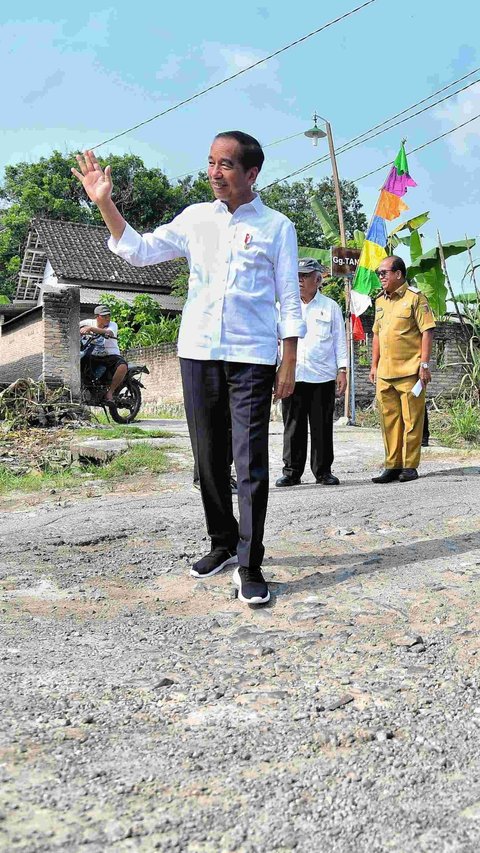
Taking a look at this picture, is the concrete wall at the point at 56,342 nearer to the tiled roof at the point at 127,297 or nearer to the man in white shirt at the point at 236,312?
the man in white shirt at the point at 236,312

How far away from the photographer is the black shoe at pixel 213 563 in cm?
381

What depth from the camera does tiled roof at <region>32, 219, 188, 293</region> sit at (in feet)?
104

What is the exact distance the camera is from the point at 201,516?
531 centimetres

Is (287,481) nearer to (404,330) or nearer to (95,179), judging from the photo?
(404,330)

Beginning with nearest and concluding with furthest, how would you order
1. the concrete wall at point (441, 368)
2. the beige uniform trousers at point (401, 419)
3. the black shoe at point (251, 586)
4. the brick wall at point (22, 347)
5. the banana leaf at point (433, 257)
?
1. the black shoe at point (251, 586)
2. the beige uniform trousers at point (401, 419)
3. the brick wall at point (22, 347)
4. the banana leaf at point (433, 257)
5. the concrete wall at point (441, 368)

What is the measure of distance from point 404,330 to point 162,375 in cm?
1410

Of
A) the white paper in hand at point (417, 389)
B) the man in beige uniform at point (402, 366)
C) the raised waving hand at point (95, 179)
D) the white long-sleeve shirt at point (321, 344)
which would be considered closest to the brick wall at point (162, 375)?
the white long-sleeve shirt at point (321, 344)

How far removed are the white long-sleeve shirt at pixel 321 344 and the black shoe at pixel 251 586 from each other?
329 centimetres

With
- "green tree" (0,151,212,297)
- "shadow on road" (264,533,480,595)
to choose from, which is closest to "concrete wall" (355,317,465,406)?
"shadow on road" (264,533,480,595)

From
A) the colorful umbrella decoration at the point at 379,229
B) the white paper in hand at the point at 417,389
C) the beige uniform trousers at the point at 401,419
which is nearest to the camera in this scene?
the white paper in hand at the point at 417,389

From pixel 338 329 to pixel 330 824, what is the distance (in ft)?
17.7

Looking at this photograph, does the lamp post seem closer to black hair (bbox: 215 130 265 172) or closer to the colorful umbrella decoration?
the colorful umbrella decoration

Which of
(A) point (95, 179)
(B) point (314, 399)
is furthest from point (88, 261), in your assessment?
(A) point (95, 179)

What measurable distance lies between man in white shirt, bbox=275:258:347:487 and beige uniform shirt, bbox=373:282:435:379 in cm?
37
